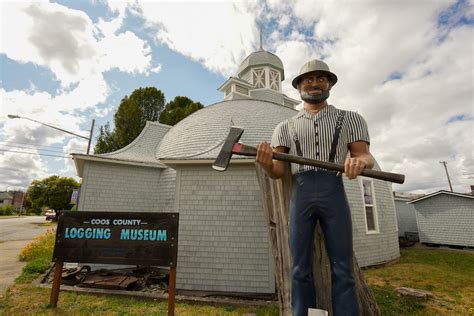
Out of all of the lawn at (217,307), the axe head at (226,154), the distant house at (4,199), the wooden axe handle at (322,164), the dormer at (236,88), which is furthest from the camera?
the distant house at (4,199)

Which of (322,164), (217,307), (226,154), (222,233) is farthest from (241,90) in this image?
(322,164)

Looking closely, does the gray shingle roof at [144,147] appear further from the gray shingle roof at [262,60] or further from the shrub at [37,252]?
the gray shingle roof at [262,60]

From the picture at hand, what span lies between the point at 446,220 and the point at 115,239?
814 inches

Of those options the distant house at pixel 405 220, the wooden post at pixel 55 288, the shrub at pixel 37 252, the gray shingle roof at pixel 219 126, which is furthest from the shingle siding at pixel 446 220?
the shrub at pixel 37 252

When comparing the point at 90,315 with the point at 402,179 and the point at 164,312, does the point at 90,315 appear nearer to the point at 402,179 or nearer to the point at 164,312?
the point at 164,312

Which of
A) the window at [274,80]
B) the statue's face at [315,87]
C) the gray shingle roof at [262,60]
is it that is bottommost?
the statue's face at [315,87]

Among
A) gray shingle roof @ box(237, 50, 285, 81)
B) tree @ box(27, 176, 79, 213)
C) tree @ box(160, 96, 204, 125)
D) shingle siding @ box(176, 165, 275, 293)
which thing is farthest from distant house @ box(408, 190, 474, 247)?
tree @ box(27, 176, 79, 213)

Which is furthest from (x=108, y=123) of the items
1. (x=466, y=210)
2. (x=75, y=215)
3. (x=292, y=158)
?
(x=466, y=210)

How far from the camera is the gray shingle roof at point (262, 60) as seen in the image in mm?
17203

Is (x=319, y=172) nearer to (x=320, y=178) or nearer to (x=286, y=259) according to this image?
(x=320, y=178)

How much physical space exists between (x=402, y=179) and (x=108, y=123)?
2547cm

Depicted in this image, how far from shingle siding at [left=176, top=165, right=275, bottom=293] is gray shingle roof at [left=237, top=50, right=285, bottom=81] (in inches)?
481

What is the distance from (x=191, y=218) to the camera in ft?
24.0

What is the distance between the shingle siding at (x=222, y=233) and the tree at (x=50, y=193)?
37.0m
